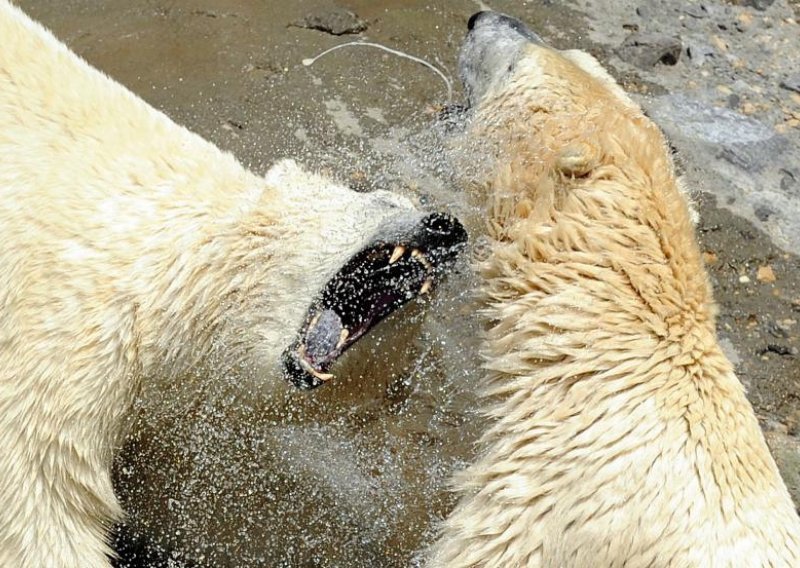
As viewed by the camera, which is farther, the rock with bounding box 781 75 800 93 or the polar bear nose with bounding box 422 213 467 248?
the rock with bounding box 781 75 800 93

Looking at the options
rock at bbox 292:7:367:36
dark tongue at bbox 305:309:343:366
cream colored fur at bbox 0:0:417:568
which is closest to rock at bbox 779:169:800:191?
rock at bbox 292:7:367:36

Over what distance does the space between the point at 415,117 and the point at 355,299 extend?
6.29ft

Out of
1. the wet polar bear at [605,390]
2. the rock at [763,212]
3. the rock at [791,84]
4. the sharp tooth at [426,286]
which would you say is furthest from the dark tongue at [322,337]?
the rock at [791,84]

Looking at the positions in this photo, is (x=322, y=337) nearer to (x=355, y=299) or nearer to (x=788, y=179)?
(x=355, y=299)

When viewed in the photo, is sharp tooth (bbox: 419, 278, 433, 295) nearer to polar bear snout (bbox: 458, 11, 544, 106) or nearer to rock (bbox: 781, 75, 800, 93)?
polar bear snout (bbox: 458, 11, 544, 106)

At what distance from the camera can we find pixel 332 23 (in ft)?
13.3

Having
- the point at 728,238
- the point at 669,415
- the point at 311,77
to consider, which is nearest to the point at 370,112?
the point at 311,77

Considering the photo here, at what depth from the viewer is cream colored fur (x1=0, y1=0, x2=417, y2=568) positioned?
1.90 meters

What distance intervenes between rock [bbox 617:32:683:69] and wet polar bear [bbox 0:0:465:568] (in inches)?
96.0

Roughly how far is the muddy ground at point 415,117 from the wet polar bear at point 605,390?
82 cm

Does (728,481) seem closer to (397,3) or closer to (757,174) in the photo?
(757,174)

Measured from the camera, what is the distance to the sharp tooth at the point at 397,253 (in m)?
1.93

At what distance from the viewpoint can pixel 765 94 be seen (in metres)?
4.08

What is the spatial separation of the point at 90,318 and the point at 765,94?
3387 millimetres
